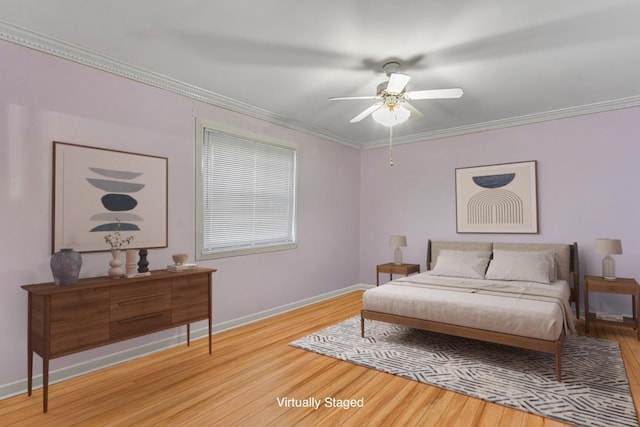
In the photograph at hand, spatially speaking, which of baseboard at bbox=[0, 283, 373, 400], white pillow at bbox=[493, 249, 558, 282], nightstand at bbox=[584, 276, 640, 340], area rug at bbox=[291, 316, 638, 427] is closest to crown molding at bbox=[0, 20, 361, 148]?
baseboard at bbox=[0, 283, 373, 400]

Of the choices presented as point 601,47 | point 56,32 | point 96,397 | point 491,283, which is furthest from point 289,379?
point 601,47

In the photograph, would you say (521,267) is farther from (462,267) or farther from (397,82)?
(397,82)

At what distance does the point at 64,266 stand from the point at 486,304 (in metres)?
3.50

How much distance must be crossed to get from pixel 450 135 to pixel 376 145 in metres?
1.30

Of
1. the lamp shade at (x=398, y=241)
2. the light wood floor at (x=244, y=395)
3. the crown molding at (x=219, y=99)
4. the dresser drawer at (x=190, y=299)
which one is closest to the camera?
the light wood floor at (x=244, y=395)

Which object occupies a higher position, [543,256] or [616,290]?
[543,256]

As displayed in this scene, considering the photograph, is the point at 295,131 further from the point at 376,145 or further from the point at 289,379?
the point at 289,379

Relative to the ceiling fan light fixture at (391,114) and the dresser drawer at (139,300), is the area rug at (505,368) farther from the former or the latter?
the ceiling fan light fixture at (391,114)

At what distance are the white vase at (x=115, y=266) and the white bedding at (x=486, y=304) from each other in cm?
241

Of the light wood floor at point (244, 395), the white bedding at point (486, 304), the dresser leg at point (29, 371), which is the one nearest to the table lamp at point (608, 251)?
the white bedding at point (486, 304)

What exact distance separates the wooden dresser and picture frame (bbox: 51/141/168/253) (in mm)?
382

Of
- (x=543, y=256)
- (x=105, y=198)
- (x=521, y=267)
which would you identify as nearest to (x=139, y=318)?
(x=105, y=198)

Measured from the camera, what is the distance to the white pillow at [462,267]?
4.44m

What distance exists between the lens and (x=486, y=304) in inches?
123
